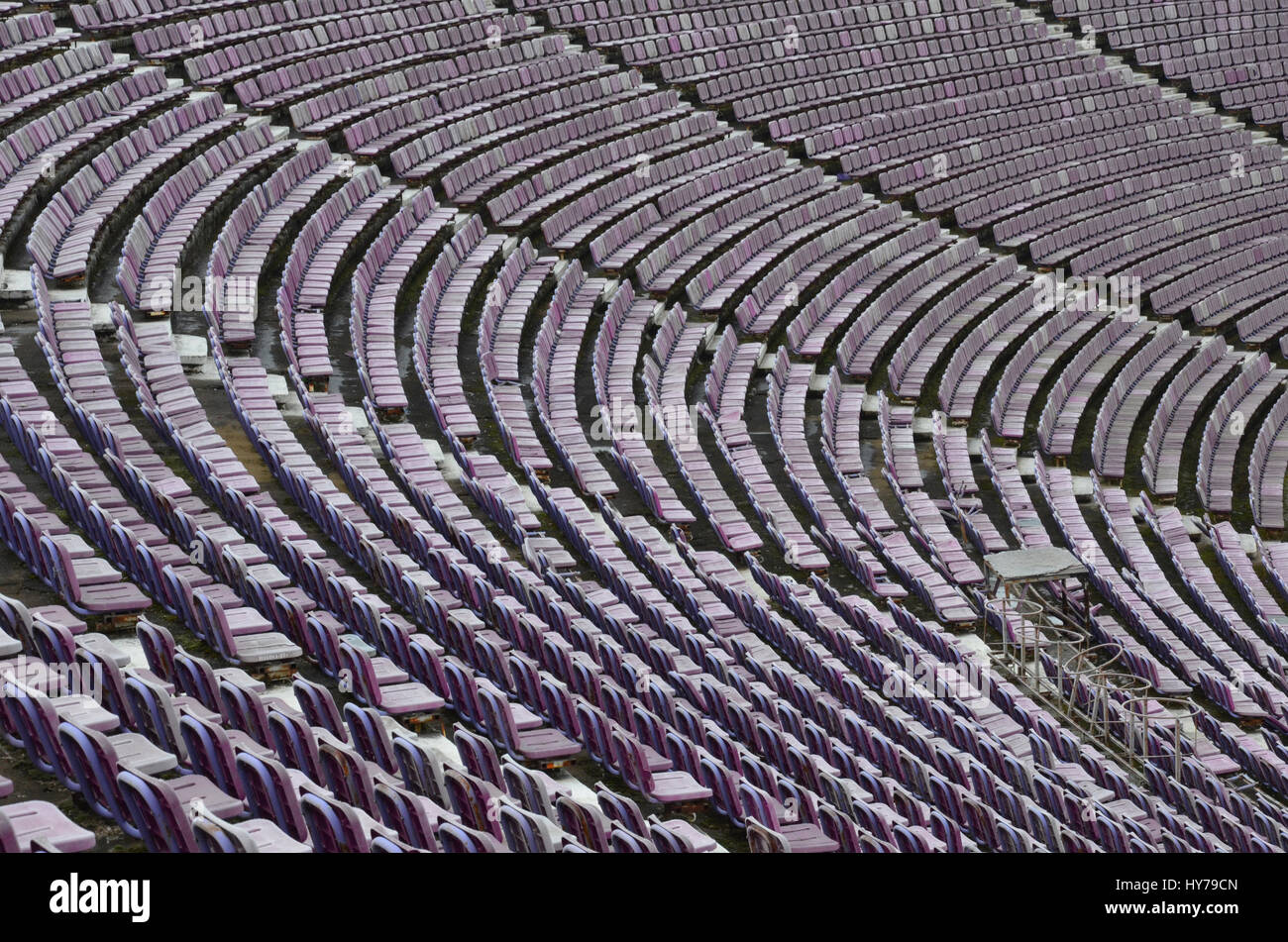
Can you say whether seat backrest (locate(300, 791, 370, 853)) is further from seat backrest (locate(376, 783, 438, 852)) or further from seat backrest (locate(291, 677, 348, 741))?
seat backrest (locate(291, 677, 348, 741))

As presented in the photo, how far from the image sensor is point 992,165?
2177cm

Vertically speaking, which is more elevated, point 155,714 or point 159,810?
point 159,810

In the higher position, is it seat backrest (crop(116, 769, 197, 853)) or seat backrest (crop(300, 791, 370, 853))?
seat backrest (crop(116, 769, 197, 853))

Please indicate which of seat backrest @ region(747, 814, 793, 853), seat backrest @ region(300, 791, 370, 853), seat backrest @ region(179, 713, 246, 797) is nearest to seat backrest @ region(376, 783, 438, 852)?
seat backrest @ region(300, 791, 370, 853)

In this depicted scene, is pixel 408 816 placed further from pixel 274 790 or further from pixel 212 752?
pixel 212 752

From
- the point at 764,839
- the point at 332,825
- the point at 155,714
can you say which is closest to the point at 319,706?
the point at 155,714

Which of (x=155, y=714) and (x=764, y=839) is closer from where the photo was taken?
(x=155, y=714)

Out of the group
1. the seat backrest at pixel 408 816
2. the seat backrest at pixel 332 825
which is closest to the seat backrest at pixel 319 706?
the seat backrest at pixel 408 816

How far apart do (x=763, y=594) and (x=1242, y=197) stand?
1426 cm

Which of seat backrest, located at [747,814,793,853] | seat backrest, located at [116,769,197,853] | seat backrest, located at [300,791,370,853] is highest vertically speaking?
seat backrest, located at [116,769,197,853]

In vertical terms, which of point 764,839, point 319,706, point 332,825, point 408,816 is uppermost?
point 332,825

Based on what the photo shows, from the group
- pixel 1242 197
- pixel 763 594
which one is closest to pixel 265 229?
pixel 763 594

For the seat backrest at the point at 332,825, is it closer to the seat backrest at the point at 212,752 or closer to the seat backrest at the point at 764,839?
the seat backrest at the point at 212,752
